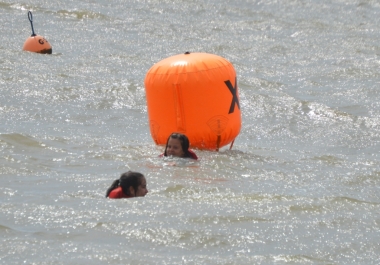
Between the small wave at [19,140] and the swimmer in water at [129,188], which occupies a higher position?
the swimmer in water at [129,188]

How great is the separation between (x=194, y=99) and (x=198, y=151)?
0.69m

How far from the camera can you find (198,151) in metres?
9.77

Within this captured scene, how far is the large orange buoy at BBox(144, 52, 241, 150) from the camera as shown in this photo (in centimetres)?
939

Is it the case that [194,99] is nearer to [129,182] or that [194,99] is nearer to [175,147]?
[175,147]

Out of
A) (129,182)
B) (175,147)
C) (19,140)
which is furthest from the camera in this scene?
(19,140)

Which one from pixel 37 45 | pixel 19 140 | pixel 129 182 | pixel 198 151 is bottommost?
pixel 198 151

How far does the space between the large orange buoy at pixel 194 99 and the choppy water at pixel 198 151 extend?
11.9 inches

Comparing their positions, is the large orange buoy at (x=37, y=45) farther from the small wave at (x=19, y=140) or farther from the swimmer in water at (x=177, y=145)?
the swimmer in water at (x=177, y=145)

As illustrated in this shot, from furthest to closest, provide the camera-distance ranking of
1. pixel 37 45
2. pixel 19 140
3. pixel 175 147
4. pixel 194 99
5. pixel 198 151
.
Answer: pixel 37 45
pixel 19 140
pixel 198 151
pixel 194 99
pixel 175 147

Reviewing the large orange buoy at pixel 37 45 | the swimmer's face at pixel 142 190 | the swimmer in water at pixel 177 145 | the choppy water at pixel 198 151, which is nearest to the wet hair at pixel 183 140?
the swimmer in water at pixel 177 145

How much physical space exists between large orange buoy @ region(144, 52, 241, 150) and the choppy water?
0.30m

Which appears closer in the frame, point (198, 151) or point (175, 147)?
point (175, 147)

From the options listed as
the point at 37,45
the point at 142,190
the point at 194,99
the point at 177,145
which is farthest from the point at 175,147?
the point at 37,45

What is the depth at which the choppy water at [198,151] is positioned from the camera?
256 inches
